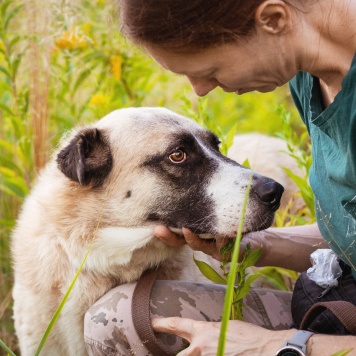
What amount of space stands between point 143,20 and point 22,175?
179cm

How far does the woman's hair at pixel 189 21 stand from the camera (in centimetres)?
181

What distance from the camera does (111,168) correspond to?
254cm

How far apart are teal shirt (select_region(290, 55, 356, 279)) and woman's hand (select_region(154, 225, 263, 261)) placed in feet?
1.09

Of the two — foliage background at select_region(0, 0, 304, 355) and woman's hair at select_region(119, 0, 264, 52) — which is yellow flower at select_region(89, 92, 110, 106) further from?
woman's hair at select_region(119, 0, 264, 52)

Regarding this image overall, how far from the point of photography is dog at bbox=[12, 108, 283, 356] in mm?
2445

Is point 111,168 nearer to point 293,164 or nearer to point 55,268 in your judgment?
point 55,268

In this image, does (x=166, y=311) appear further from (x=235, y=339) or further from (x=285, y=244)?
(x=285, y=244)

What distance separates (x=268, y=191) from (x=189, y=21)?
0.74m

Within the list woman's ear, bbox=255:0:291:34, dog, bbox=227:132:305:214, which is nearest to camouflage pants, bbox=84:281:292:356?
woman's ear, bbox=255:0:291:34

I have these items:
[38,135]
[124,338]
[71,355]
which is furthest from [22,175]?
[124,338]

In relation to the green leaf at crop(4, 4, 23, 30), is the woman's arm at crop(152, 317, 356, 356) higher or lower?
lower

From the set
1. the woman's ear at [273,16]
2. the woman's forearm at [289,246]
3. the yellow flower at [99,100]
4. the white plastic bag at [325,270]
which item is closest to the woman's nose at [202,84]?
the woman's ear at [273,16]

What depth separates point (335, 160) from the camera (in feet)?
6.73

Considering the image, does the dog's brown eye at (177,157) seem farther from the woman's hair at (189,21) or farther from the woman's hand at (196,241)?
the woman's hair at (189,21)
